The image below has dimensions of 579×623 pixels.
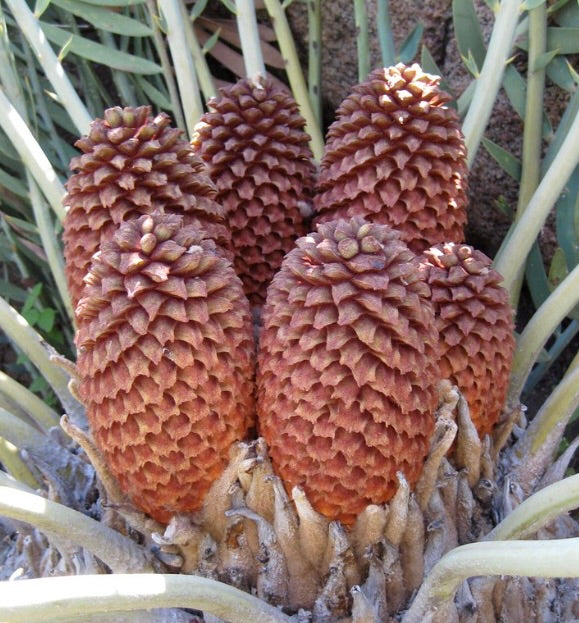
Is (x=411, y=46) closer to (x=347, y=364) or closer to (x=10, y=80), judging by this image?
(x=10, y=80)

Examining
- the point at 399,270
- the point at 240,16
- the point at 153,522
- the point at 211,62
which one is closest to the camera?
the point at 399,270

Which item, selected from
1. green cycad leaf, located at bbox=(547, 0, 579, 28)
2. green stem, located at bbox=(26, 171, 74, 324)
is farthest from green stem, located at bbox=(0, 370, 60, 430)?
green cycad leaf, located at bbox=(547, 0, 579, 28)

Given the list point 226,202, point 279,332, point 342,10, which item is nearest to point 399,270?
point 279,332

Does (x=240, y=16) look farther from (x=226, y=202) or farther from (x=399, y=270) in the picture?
(x=399, y=270)

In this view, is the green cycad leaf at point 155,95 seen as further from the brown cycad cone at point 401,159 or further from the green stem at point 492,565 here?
the green stem at point 492,565

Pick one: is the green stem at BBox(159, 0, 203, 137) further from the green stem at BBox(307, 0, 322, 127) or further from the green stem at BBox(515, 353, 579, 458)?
the green stem at BBox(515, 353, 579, 458)

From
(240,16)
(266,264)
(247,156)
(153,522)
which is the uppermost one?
(240,16)

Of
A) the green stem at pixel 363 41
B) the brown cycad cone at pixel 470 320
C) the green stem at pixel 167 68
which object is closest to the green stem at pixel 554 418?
the brown cycad cone at pixel 470 320

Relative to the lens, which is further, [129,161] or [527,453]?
[527,453]
